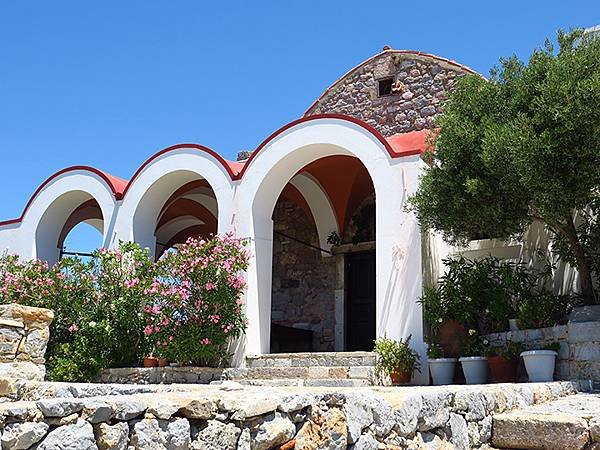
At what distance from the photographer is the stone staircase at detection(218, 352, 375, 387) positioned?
23.5 ft

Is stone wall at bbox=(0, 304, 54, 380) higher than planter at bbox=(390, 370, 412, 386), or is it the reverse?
stone wall at bbox=(0, 304, 54, 380)

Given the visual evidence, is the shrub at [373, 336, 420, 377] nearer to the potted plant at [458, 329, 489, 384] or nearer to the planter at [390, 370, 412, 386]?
the planter at [390, 370, 412, 386]

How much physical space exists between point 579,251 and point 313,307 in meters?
5.78

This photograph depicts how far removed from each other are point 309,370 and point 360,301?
13.0ft

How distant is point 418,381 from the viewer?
7.49 meters

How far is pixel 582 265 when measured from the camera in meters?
7.06

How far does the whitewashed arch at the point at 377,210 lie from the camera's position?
25.7 ft

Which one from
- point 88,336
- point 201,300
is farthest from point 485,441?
point 88,336

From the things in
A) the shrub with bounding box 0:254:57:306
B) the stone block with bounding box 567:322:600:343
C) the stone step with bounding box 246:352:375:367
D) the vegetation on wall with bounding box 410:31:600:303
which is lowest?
the stone step with bounding box 246:352:375:367

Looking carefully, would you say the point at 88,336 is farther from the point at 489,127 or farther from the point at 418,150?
the point at 489,127

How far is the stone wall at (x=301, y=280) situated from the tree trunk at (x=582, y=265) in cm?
526

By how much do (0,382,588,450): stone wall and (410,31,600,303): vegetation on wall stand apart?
9.40ft

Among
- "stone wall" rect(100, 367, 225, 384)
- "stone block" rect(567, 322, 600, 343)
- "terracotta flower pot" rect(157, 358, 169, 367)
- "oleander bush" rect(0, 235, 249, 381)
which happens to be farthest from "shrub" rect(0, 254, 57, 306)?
"stone block" rect(567, 322, 600, 343)

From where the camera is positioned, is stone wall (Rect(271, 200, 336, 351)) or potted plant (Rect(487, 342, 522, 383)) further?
stone wall (Rect(271, 200, 336, 351))
